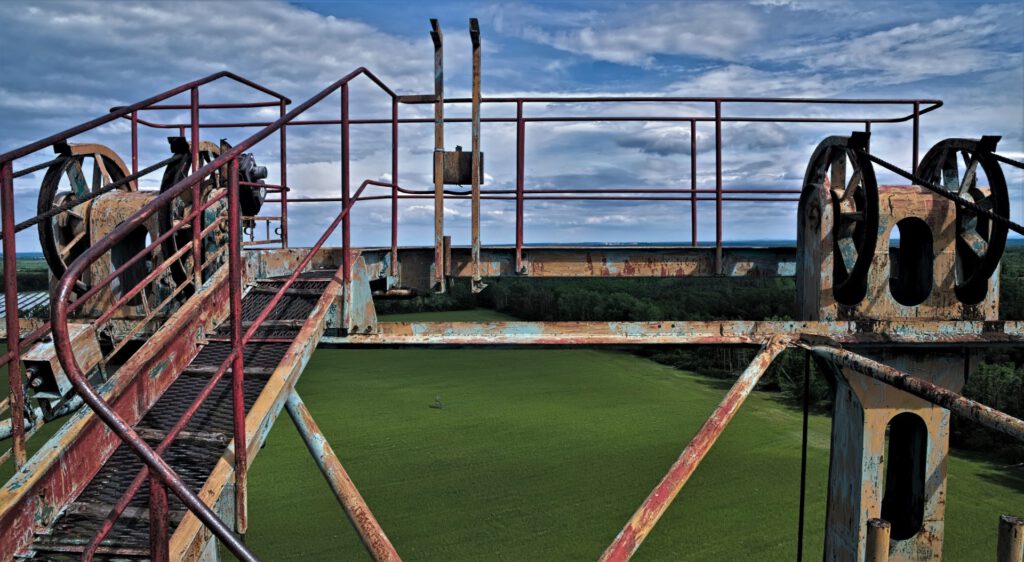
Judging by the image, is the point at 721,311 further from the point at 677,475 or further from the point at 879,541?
the point at 879,541

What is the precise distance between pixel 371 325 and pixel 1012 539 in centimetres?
325

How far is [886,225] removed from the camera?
4500 millimetres

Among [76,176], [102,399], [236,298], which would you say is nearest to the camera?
[102,399]

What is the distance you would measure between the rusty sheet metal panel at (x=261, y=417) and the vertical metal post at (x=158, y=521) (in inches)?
13.4

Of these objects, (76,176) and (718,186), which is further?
(718,186)

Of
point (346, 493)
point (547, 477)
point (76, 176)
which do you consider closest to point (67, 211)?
point (76, 176)

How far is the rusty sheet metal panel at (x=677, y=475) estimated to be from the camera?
3475 mm

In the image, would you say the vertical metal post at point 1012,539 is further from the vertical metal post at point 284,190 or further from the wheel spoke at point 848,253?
the vertical metal post at point 284,190

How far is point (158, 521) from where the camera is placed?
2.08 m

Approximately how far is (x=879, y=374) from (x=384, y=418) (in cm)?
2085

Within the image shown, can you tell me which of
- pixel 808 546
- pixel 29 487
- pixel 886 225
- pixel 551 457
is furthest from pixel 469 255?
pixel 551 457

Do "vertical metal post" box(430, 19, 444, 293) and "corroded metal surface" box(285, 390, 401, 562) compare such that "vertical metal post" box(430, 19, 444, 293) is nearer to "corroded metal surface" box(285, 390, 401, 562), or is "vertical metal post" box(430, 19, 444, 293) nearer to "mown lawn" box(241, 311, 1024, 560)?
"corroded metal surface" box(285, 390, 401, 562)

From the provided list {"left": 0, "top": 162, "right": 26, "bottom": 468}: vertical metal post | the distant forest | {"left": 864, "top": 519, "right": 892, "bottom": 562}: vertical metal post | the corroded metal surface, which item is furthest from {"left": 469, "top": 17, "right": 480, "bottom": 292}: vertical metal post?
the distant forest

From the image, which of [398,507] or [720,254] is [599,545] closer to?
[398,507]
